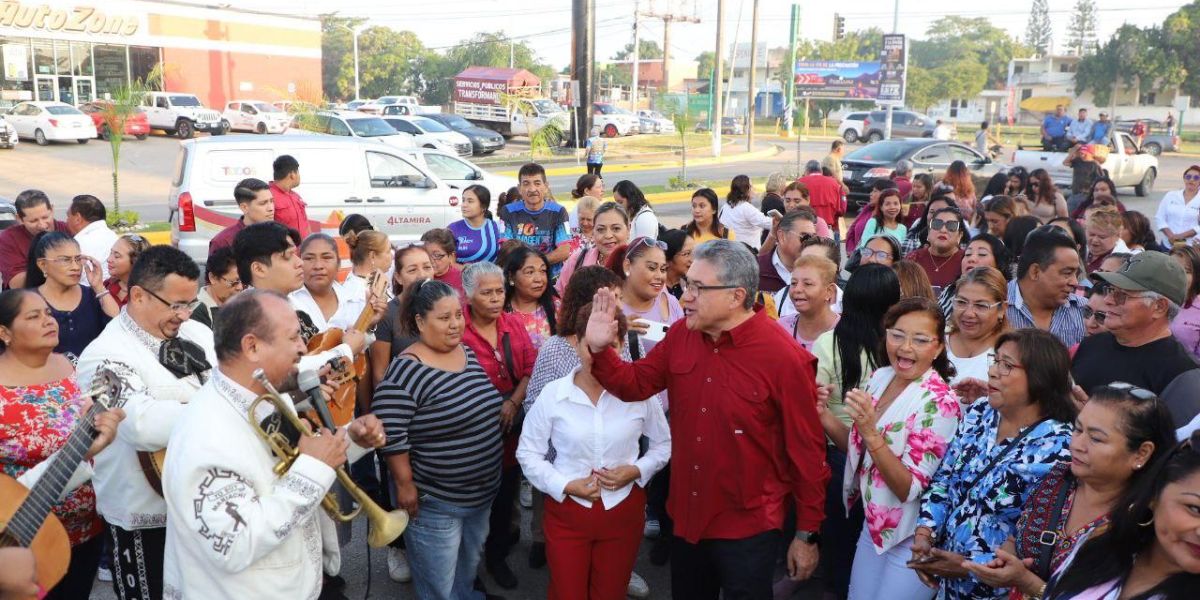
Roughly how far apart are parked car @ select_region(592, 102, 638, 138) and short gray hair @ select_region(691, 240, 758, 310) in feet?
126

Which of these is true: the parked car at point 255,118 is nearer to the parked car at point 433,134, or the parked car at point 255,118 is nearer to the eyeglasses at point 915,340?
the parked car at point 433,134

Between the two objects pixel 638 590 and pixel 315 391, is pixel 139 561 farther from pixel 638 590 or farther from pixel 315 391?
pixel 638 590

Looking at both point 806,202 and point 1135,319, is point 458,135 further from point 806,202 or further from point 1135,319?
point 1135,319

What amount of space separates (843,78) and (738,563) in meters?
44.1

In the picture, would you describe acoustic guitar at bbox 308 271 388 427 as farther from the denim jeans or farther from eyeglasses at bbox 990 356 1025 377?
eyeglasses at bbox 990 356 1025 377

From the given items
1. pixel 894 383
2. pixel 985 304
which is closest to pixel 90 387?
pixel 894 383

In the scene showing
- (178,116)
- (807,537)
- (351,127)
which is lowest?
(807,537)

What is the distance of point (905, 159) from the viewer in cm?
1867

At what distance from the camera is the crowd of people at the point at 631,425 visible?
9.07ft

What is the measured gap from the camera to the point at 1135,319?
4094 millimetres

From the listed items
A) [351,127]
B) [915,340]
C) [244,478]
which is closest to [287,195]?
[244,478]

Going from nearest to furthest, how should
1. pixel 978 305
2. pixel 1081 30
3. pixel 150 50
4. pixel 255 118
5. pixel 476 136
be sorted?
pixel 978 305, pixel 476 136, pixel 255 118, pixel 150 50, pixel 1081 30

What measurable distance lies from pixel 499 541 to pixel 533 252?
176 centimetres

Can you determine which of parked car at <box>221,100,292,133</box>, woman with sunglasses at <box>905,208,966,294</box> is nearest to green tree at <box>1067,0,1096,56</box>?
parked car at <box>221,100,292,133</box>
